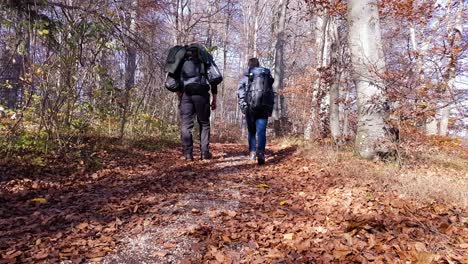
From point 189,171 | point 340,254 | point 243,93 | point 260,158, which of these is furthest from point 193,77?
point 340,254

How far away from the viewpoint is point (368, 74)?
5820 millimetres

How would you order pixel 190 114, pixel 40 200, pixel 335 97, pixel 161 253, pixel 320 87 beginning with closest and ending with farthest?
1. pixel 161 253
2. pixel 40 200
3. pixel 190 114
4. pixel 335 97
5. pixel 320 87

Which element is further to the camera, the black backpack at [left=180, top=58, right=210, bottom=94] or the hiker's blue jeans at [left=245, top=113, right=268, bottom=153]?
the hiker's blue jeans at [left=245, top=113, right=268, bottom=153]

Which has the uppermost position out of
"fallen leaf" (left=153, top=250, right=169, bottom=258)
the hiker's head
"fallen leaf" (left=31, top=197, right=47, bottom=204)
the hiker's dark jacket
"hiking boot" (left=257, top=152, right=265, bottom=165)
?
the hiker's head

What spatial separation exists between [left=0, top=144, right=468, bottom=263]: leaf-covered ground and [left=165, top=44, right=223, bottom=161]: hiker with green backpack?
1.39 metres

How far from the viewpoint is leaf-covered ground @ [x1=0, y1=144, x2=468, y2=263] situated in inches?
92.7

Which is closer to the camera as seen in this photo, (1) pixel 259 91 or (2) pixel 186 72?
(2) pixel 186 72

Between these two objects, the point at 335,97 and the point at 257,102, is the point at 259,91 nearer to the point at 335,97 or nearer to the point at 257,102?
the point at 257,102

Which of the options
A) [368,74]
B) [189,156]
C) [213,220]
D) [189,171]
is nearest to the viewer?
[213,220]

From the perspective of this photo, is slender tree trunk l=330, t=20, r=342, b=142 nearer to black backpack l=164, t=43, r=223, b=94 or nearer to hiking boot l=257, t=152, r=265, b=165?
hiking boot l=257, t=152, r=265, b=165

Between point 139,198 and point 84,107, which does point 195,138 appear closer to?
point 84,107

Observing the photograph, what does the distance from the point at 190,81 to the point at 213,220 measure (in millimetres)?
3325

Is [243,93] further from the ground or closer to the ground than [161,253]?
further from the ground

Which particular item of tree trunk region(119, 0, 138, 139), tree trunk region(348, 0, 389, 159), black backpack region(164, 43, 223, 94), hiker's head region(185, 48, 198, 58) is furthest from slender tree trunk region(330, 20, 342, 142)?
tree trunk region(119, 0, 138, 139)
